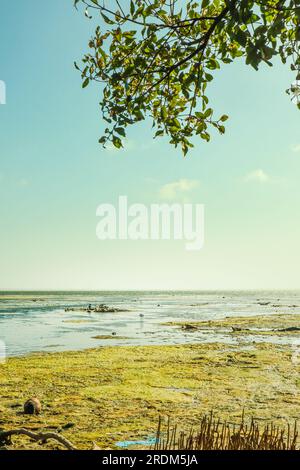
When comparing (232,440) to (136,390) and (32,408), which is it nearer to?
(32,408)

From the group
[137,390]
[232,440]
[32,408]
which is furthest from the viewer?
[137,390]

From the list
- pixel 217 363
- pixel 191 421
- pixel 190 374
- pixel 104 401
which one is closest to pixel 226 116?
pixel 191 421

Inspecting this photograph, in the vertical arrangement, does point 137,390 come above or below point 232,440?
below

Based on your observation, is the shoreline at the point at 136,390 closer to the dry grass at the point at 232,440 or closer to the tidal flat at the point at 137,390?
the tidal flat at the point at 137,390

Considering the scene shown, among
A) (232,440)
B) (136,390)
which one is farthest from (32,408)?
(232,440)

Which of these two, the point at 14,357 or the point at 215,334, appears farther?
the point at 215,334

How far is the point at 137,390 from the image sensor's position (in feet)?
38.3

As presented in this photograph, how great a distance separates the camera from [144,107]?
22.8ft

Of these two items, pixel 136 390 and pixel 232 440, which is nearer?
pixel 232 440

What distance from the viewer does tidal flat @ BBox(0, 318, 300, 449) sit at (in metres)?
8.61

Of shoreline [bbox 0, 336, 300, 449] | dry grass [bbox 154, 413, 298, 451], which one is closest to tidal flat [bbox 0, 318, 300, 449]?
shoreline [bbox 0, 336, 300, 449]

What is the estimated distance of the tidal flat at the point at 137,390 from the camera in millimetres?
8611

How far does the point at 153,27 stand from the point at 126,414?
26.2 feet
